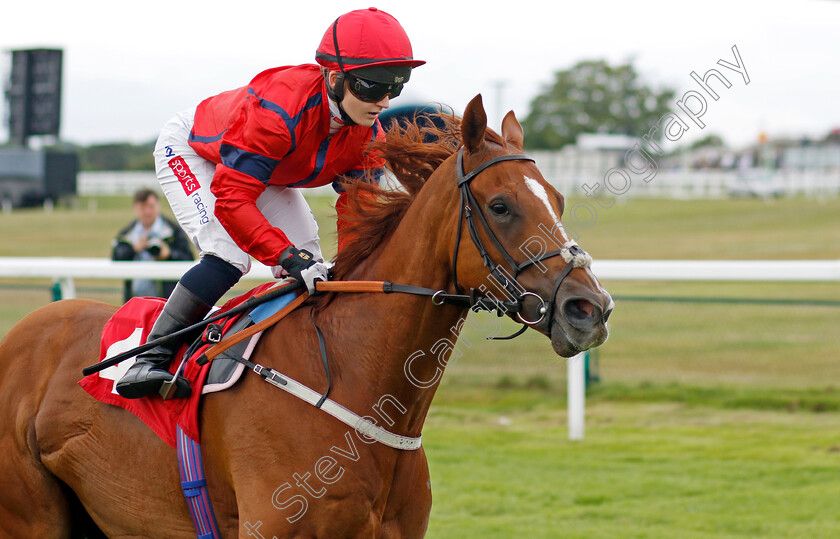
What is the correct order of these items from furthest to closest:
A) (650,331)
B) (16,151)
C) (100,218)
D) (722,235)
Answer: (16,151), (100,218), (722,235), (650,331)

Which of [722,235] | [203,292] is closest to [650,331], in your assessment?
[203,292]

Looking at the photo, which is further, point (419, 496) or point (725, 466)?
point (725, 466)

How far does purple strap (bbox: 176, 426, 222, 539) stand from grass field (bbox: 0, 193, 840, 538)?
3.17 ft

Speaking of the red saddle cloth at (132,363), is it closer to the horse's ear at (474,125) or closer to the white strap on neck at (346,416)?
the white strap on neck at (346,416)

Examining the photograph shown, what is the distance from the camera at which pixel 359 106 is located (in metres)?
2.60

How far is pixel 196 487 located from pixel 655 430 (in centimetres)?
420

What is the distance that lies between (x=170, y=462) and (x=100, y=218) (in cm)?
2470

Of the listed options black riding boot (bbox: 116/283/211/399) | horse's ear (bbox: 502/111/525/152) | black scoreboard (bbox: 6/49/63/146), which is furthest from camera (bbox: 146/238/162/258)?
black scoreboard (bbox: 6/49/63/146)

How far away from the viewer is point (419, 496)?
8.39 feet

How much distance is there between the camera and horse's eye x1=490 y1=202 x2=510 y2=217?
2275 mm

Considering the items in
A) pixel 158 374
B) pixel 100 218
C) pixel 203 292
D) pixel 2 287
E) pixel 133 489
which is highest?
pixel 203 292

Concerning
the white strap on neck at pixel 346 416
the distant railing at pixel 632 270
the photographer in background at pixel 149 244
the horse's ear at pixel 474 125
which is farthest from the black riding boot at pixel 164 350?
the photographer in background at pixel 149 244

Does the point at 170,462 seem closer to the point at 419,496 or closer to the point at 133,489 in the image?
the point at 133,489

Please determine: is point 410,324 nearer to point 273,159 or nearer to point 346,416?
point 346,416
